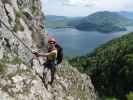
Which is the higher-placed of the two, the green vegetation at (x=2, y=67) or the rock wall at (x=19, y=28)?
the rock wall at (x=19, y=28)

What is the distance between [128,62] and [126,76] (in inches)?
587

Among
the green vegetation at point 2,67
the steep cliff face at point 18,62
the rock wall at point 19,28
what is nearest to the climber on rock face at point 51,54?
the steep cliff face at point 18,62

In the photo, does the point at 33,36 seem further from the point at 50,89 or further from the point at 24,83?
the point at 24,83

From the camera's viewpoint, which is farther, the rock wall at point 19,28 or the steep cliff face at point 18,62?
the rock wall at point 19,28

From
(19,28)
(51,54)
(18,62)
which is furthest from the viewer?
(19,28)

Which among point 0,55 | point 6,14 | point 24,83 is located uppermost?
point 6,14

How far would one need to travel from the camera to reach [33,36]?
3300 centimetres

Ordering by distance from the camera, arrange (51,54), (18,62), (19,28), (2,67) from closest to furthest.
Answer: (2,67) → (51,54) → (18,62) → (19,28)

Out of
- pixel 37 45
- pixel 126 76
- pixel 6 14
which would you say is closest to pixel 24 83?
pixel 6 14

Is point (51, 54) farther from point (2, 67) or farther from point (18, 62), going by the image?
point (2, 67)

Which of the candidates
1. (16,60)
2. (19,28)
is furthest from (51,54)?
(19,28)

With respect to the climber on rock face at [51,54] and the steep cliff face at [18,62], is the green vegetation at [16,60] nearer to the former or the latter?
the steep cliff face at [18,62]

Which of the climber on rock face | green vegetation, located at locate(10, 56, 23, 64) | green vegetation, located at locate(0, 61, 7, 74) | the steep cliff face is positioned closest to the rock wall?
the steep cliff face

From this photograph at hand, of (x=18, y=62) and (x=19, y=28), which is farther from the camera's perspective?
(x=19, y=28)
